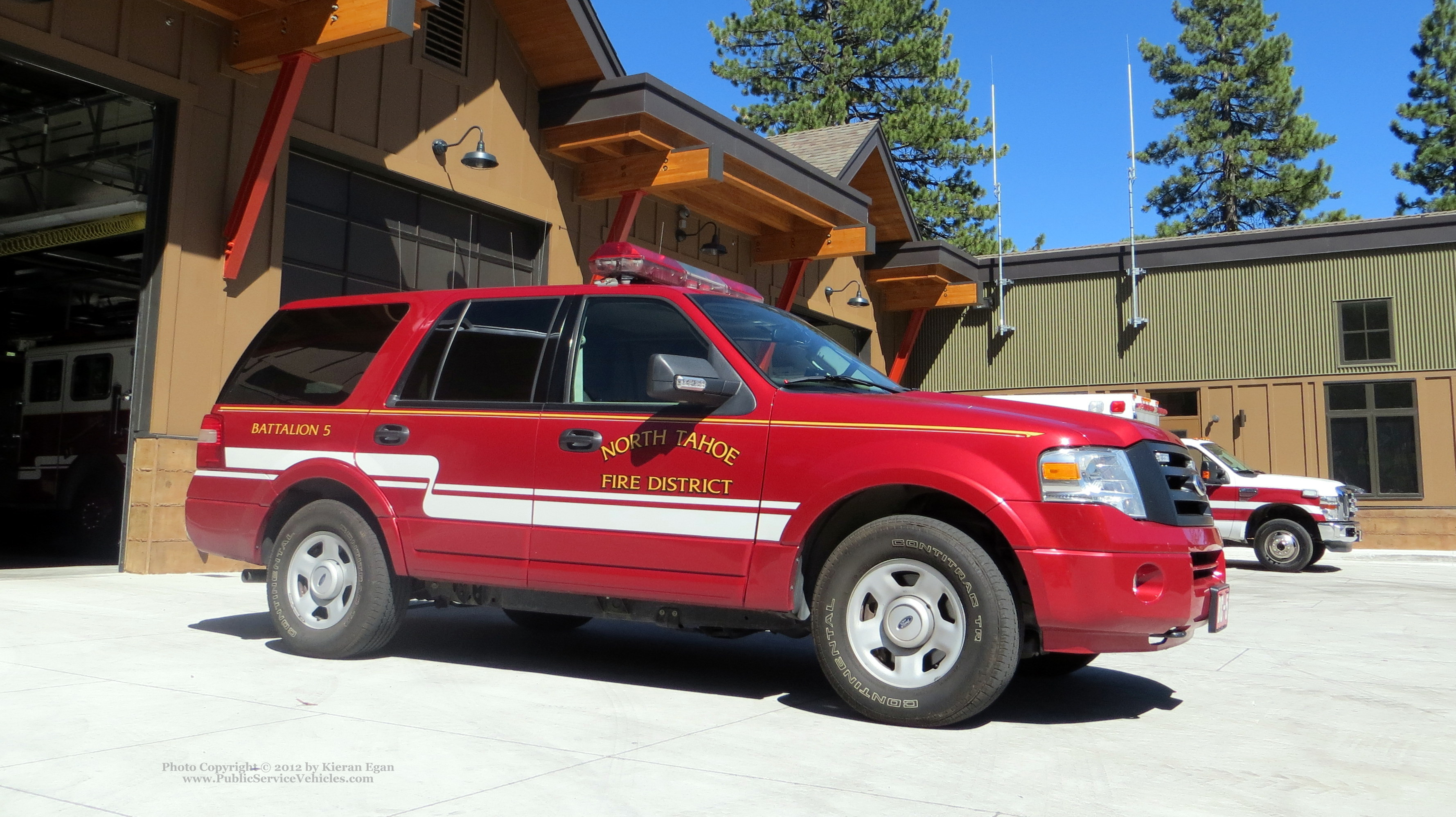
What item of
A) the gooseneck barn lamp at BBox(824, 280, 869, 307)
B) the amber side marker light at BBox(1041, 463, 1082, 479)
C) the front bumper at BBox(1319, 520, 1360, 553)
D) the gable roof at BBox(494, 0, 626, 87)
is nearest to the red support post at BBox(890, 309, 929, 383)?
the gooseneck barn lamp at BBox(824, 280, 869, 307)

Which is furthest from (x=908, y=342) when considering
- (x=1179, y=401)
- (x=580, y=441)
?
(x=580, y=441)

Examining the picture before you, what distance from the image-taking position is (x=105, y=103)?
12.9m

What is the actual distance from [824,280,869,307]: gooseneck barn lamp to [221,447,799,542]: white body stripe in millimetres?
16518

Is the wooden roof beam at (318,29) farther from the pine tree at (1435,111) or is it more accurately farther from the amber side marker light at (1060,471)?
the pine tree at (1435,111)

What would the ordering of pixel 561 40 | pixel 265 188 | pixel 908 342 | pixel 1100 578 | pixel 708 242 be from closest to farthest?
pixel 1100 578 → pixel 265 188 → pixel 561 40 → pixel 708 242 → pixel 908 342

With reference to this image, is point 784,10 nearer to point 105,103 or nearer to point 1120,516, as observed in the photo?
point 105,103

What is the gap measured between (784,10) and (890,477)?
4178 centimetres

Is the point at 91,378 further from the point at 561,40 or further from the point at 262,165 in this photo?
the point at 561,40

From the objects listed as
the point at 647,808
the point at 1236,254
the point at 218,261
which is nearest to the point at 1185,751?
the point at 647,808

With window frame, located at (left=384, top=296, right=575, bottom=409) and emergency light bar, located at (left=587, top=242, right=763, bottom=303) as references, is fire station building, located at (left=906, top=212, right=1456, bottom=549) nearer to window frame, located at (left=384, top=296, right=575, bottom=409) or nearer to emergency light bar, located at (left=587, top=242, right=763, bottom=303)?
emergency light bar, located at (left=587, top=242, right=763, bottom=303)

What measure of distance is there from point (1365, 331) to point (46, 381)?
24.1m

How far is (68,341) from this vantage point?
45.9ft

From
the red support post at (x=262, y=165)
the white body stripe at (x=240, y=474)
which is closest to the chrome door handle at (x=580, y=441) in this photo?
the white body stripe at (x=240, y=474)

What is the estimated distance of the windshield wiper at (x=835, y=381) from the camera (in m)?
5.38
